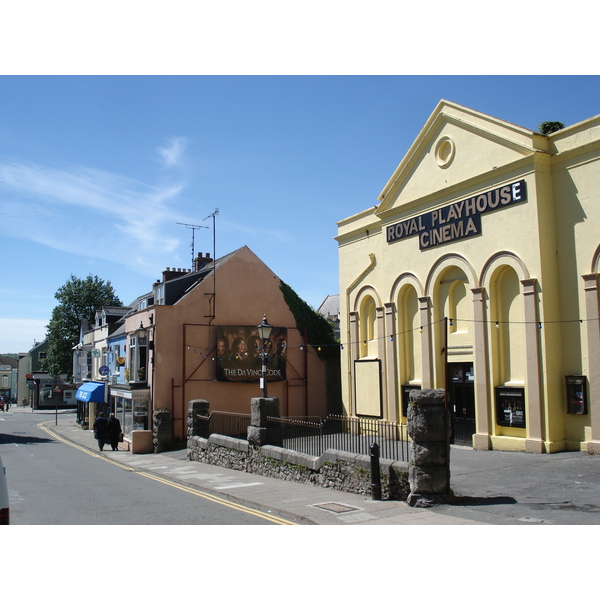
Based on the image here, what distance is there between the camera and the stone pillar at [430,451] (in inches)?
402

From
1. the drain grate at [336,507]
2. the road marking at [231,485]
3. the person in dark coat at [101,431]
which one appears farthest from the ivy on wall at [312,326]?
the drain grate at [336,507]

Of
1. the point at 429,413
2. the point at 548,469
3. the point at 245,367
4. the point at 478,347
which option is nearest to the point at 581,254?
the point at 478,347

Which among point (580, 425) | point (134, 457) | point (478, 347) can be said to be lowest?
point (134, 457)

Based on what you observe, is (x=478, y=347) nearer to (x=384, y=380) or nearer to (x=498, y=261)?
(x=498, y=261)

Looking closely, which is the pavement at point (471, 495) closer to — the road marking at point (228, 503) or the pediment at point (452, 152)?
the road marking at point (228, 503)

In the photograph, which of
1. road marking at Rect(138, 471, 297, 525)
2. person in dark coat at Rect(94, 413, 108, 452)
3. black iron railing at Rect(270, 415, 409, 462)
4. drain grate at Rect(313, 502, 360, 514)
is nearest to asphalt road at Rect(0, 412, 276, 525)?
road marking at Rect(138, 471, 297, 525)

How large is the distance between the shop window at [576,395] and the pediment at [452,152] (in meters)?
6.48

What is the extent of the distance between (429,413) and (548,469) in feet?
17.1

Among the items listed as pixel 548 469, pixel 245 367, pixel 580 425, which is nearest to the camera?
pixel 548 469

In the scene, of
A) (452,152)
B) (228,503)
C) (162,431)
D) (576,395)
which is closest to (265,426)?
(228,503)

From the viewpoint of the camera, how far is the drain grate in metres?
10.5

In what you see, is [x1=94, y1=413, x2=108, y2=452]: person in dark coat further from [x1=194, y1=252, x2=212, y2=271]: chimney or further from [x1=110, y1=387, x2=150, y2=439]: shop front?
[x1=194, y1=252, x2=212, y2=271]: chimney

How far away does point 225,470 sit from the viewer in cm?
1756

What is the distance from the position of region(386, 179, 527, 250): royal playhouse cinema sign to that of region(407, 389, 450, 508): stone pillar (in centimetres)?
941
